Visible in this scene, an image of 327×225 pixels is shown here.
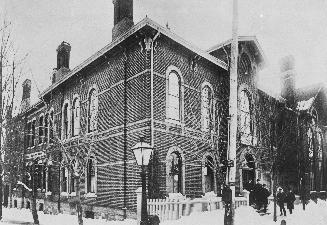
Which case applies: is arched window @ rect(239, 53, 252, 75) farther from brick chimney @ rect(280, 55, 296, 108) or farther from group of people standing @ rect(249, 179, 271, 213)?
brick chimney @ rect(280, 55, 296, 108)

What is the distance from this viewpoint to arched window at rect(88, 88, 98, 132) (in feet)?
54.4

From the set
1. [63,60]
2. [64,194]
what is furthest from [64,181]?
[63,60]

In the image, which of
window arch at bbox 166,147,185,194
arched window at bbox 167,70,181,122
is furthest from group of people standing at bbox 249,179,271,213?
arched window at bbox 167,70,181,122

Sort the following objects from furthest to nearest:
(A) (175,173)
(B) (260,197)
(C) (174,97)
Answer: (B) (260,197)
(C) (174,97)
(A) (175,173)

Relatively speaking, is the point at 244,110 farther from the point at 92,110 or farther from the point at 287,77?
the point at 287,77

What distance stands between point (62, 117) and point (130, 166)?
24.3 feet

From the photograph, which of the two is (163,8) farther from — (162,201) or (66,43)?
(66,43)

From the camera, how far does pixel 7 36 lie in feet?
46.1

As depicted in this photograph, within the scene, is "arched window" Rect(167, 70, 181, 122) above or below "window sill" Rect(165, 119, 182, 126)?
above

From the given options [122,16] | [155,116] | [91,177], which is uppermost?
[122,16]

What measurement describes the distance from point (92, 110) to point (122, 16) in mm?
4232

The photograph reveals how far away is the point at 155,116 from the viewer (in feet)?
45.9

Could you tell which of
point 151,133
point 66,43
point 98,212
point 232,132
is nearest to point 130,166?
point 151,133

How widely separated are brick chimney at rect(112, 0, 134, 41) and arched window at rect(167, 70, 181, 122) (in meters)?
2.96
